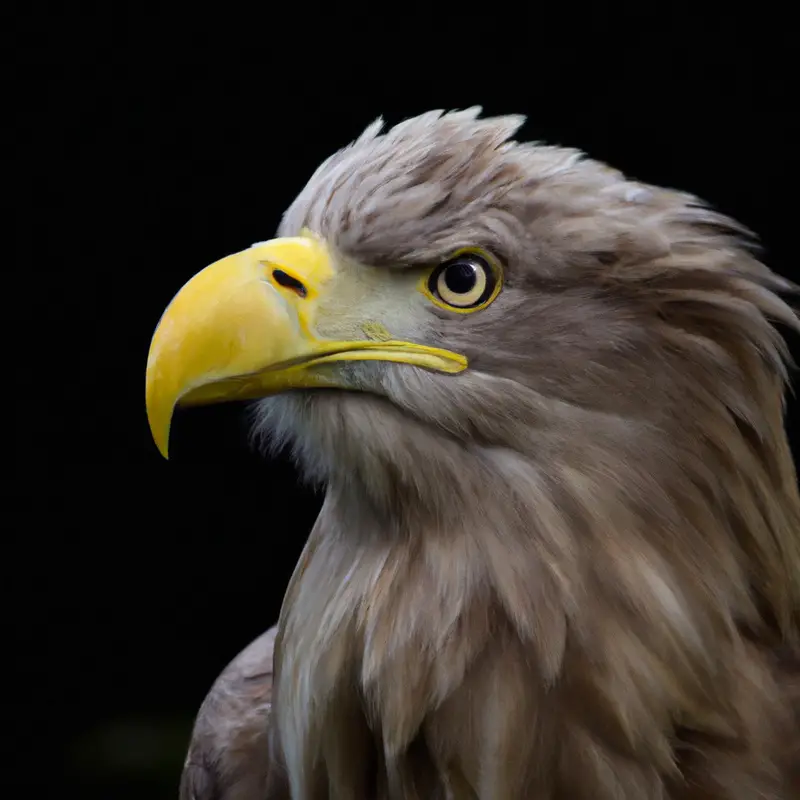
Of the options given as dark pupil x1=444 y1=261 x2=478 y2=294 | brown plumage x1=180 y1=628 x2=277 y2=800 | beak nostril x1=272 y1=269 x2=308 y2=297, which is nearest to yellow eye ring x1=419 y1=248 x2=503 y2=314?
dark pupil x1=444 y1=261 x2=478 y2=294

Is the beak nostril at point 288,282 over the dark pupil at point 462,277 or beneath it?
over

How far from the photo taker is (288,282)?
5.50 ft

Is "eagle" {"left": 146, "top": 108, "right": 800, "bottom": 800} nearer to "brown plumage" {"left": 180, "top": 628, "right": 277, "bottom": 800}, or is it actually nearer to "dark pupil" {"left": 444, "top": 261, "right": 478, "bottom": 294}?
"dark pupil" {"left": 444, "top": 261, "right": 478, "bottom": 294}

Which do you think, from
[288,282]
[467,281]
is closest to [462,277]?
[467,281]

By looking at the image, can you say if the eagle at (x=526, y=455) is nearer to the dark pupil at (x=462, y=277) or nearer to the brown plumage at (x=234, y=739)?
the dark pupil at (x=462, y=277)

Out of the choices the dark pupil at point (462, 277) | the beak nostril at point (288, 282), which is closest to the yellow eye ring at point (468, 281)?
the dark pupil at point (462, 277)

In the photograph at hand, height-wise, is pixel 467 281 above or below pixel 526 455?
above

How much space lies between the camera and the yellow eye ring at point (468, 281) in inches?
65.9

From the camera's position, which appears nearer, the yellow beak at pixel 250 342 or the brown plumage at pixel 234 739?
the yellow beak at pixel 250 342

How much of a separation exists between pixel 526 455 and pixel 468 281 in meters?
0.26

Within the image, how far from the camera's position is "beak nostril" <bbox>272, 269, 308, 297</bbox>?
1674 mm

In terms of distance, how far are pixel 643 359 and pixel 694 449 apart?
0.15 m

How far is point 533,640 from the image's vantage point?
1.62 metres

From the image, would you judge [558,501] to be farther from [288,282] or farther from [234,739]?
[234,739]
